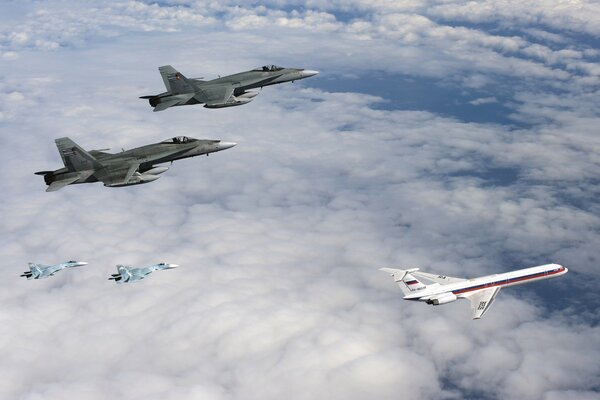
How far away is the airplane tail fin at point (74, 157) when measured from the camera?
2744 inches

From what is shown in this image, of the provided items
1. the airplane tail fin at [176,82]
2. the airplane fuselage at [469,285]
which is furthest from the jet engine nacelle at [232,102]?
the airplane fuselage at [469,285]

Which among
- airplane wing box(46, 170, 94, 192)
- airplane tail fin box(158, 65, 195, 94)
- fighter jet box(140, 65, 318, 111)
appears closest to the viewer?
airplane wing box(46, 170, 94, 192)

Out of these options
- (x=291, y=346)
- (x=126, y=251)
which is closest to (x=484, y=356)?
(x=291, y=346)

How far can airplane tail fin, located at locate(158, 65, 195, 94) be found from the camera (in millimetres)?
83750

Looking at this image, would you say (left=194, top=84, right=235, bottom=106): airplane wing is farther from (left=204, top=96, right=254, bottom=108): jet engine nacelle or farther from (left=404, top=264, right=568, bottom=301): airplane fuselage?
(left=404, top=264, right=568, bottom=301): airplane fuselage

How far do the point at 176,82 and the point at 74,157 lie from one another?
70.3 feet

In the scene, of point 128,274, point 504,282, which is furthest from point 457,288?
point 128,274

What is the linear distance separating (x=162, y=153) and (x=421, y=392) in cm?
14668

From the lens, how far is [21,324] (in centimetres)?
16575

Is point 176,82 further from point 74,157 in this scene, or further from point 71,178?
point 71,178

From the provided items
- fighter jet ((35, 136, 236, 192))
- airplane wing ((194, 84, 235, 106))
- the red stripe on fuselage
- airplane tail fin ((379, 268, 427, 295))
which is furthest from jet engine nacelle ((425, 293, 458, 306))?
airplane wing ((194, 84, 235, 106))

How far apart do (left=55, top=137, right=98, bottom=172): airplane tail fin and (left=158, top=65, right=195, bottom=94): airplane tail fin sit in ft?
64.4

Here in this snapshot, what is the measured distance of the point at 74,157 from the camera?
70.1 meters

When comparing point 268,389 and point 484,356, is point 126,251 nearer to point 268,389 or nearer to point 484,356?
point 268,389
